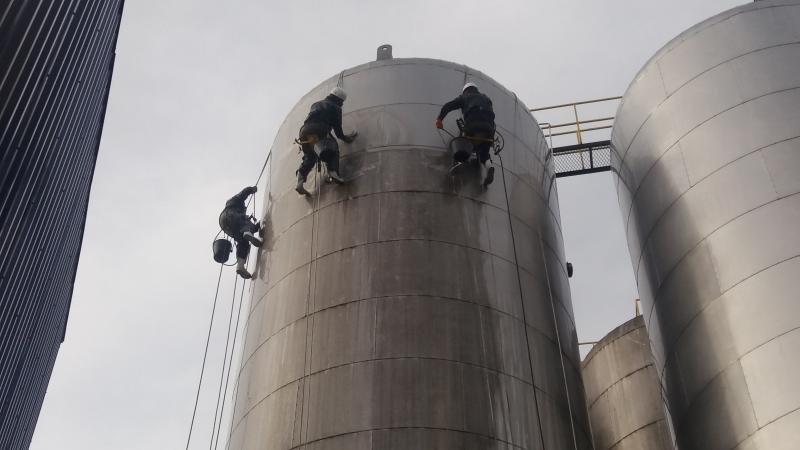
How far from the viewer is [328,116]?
16.9 m

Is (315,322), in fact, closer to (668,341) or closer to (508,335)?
(508,335)

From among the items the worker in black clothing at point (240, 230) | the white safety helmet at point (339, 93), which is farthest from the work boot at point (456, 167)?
the worker in black clothing at point (240, 230)

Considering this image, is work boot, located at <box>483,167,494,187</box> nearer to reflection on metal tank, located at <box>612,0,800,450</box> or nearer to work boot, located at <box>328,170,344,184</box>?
work boot, located at <box>328,170,344,184</box>

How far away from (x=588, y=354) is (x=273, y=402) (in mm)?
13500

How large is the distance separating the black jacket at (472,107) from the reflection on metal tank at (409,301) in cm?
71

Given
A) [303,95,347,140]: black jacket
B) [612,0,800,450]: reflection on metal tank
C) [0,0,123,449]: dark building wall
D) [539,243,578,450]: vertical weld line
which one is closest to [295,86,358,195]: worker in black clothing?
[303,95,347,140]: black jacket

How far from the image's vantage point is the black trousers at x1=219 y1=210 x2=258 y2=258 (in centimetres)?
1806

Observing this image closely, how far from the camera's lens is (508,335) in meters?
14.8

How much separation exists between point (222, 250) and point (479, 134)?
20.8 feet

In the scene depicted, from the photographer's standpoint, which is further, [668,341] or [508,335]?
[668,341]

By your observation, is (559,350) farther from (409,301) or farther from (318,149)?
(318,149)

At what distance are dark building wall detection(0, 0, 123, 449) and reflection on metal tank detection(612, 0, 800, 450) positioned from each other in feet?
47.8

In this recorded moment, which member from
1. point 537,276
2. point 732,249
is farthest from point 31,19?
point 732,249

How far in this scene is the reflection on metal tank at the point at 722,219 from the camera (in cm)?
1395
